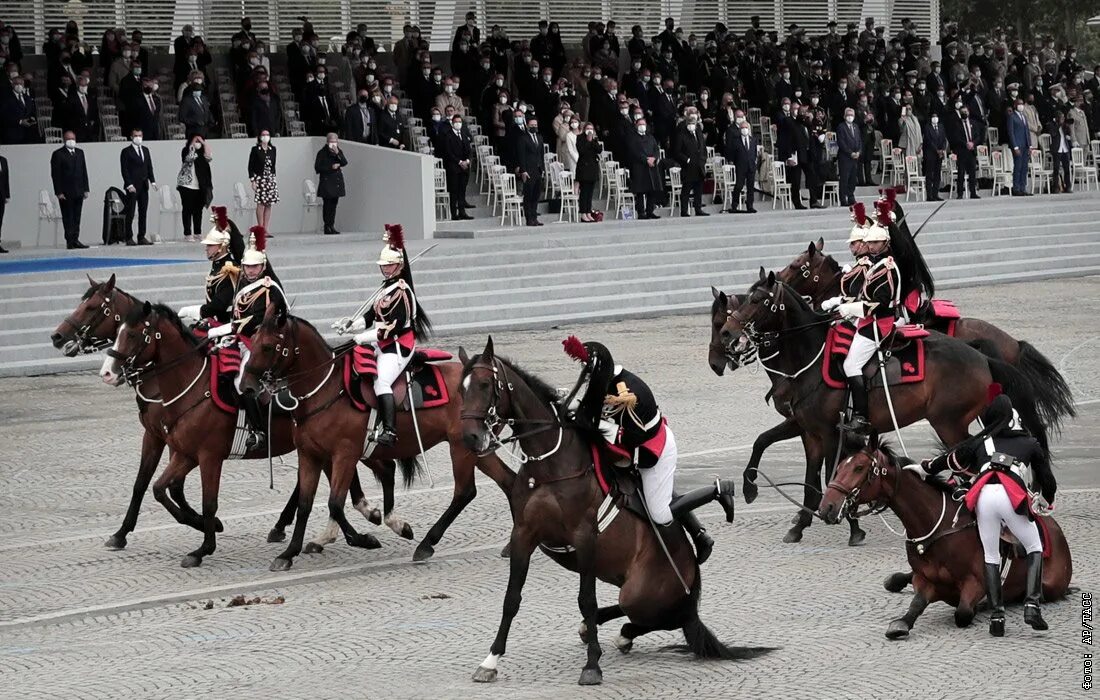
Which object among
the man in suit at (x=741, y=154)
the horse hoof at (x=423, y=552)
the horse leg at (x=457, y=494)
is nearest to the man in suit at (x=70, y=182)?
the man in suit at (x=741, y=154)

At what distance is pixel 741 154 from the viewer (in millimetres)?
35812

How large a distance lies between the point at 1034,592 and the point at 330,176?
78.7 ft

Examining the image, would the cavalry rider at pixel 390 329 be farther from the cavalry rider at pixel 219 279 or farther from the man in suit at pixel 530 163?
the man in suit at pixel 530 163

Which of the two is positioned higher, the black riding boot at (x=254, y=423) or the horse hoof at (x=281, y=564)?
the black riding boot at (x=254, y=423)

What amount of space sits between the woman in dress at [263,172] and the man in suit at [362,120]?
252 centimetres

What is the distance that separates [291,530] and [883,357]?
4.95 m

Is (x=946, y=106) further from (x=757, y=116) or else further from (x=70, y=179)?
(x=70, y=179)

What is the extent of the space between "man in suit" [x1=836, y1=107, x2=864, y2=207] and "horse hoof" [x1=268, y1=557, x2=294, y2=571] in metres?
26.5

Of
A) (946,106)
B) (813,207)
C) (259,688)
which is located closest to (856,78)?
(946,106)

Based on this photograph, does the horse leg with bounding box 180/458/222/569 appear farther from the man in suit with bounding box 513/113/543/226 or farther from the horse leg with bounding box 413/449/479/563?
the man in suit with bounding box 513/113/543/226

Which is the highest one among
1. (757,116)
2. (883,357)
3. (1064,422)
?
(757,116)

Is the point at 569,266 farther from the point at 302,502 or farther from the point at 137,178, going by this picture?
the point at 302,502

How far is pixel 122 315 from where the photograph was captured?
1341 centimetres

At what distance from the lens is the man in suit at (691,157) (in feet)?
115
